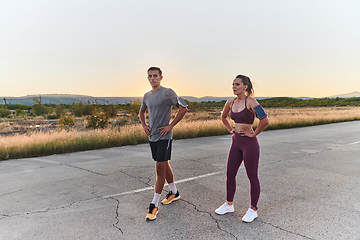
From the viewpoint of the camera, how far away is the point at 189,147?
10430 millimetres

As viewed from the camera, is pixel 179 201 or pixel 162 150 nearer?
pixel 162 150

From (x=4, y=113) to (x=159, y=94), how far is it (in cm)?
4166

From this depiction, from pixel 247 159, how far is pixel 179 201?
1533mm

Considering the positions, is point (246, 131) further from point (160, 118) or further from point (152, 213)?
point (152, 213)

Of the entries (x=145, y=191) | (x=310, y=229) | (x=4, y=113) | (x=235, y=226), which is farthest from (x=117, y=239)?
(x=4, y=113)

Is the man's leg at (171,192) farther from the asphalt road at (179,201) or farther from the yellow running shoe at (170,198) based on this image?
the asphalt road at (179,201)

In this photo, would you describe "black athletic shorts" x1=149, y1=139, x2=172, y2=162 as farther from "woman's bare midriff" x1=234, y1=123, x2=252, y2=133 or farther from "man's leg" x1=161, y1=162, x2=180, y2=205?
"woman's bare midriff" x1=234, y1=123, x2=252, y2=133

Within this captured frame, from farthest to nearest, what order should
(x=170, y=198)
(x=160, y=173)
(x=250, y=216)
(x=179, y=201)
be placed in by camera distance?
(x=179, y=201) < (x=170, y=198) < (x=160, y=173) < (x=250, y=216)

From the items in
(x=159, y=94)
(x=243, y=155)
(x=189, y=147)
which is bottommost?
(x=189, y=147)

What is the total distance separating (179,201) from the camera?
4.66 metres

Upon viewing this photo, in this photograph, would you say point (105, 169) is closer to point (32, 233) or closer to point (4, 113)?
point (32, 233)

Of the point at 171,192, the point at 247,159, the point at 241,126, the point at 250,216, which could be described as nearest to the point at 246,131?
the point at 241,126

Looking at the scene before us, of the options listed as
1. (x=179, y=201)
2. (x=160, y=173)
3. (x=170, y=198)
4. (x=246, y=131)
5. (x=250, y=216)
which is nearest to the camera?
(x=246, y=131)

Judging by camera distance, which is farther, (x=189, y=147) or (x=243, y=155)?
(x=189, y=147)
